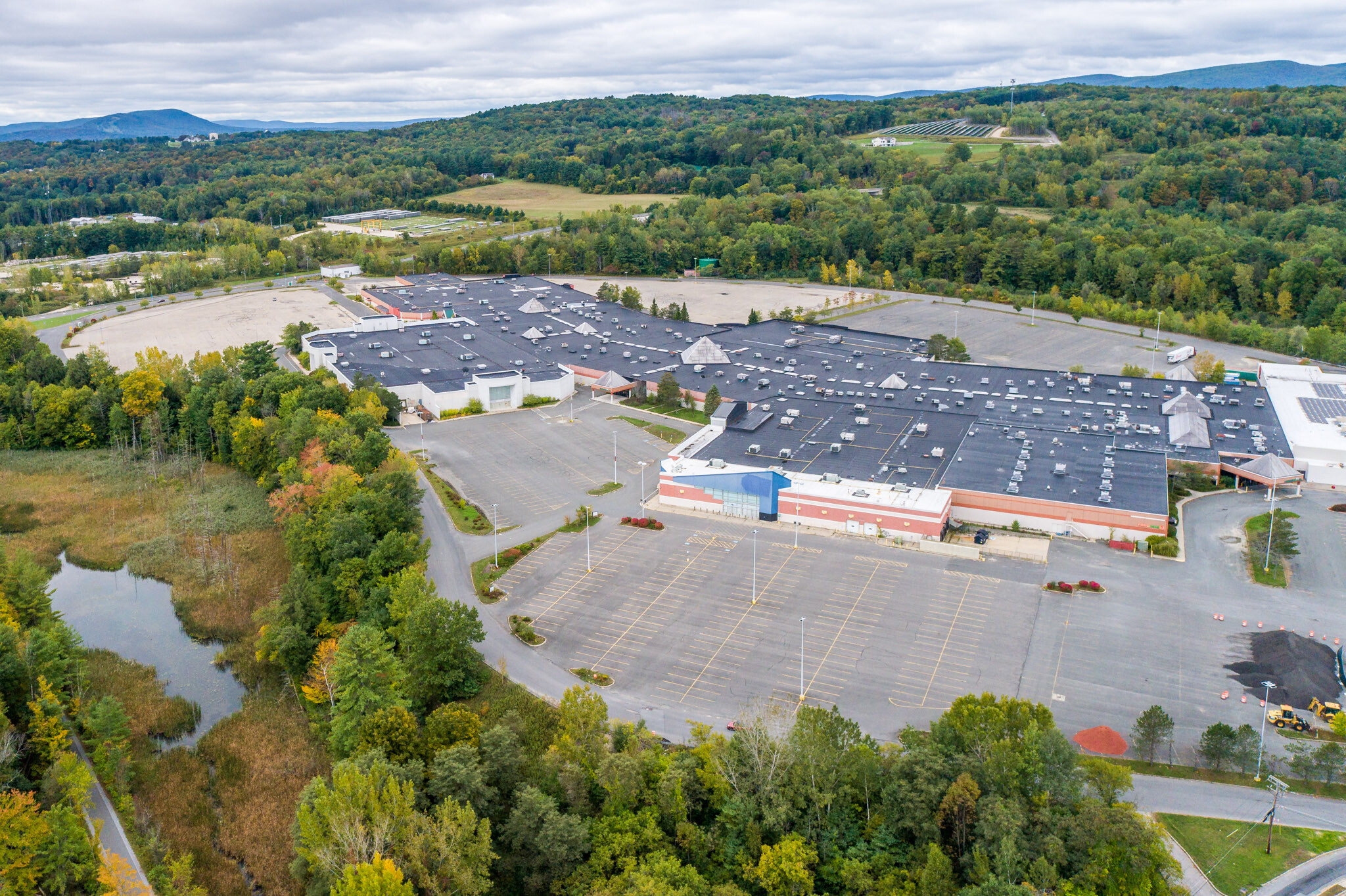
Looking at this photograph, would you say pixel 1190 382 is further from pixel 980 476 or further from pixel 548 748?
pixel 548 748

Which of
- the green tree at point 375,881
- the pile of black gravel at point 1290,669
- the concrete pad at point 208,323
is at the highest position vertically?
the concrete pad at point 208,323

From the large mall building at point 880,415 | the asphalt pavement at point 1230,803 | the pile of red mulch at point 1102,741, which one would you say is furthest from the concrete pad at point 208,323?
the asphalt pavement at point 1230,803

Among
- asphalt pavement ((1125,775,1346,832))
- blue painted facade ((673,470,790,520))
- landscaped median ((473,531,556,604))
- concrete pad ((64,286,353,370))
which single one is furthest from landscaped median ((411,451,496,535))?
concrete pad ((64,286,353,370))

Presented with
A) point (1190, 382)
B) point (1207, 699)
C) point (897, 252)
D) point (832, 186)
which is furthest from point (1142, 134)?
point (1207, 699)

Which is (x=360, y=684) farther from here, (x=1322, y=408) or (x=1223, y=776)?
(x=1322, y=408)

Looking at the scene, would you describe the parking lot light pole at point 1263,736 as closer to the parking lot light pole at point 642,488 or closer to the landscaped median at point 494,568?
the parking lot light pole at point 642,488

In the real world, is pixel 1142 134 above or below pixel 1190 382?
above
